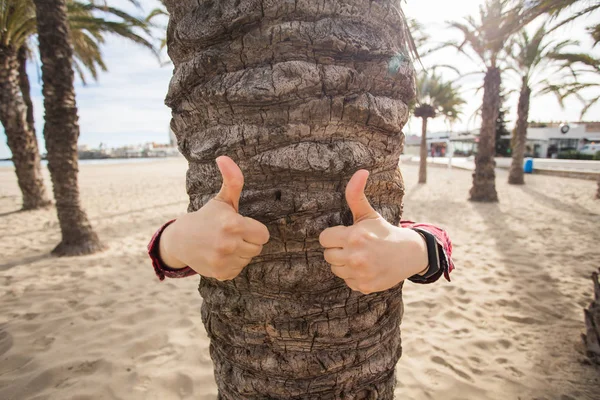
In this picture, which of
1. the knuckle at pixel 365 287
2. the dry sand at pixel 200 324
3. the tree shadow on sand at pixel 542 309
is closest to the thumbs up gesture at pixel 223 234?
the knuckle at pixel 365 287

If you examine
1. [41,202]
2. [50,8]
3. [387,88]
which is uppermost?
[50,8]

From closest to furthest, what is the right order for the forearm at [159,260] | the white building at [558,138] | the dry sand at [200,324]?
1. the forearm at [159,260]
2. the dry sand at [200,324]
3. the white building at [558,138]

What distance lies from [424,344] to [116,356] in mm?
2569

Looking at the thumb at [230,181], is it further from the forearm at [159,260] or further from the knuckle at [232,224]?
the forearm at [159,260]

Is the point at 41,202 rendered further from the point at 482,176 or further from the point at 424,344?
the point at 482,176

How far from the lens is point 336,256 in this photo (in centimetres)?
85

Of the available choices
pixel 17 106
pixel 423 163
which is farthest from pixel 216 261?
pixel 423 163

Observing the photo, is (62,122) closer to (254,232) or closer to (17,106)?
(17,106)

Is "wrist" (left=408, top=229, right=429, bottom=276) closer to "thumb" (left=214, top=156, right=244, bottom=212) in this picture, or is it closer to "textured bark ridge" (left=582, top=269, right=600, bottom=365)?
"thumb" (left=214, top=156, right=244, bottom=212)

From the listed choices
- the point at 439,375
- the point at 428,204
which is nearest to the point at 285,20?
the point at 439,375

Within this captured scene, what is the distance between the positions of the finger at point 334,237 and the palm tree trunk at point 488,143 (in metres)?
9.60

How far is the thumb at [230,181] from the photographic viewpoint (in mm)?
843

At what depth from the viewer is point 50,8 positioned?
4254 millimetres

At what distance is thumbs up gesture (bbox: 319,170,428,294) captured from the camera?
2.77ft
